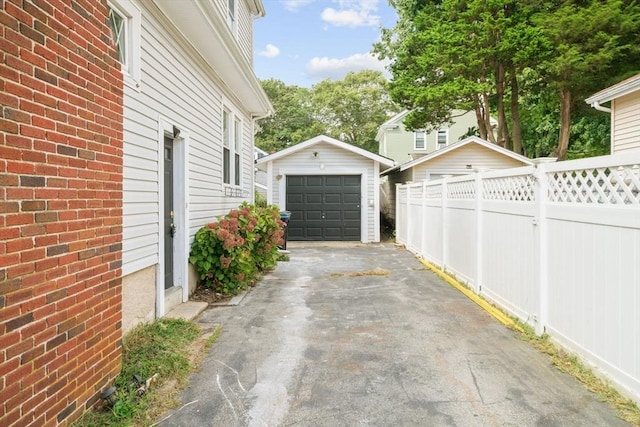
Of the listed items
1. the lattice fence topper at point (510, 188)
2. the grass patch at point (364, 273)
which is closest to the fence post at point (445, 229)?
the grass patch at point (364, 273)

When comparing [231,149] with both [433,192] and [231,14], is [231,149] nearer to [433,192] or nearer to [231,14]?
[231,14]

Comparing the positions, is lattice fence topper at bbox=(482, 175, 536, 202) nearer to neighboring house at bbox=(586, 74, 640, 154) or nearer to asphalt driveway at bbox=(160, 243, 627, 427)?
asphalt driveway at bbox=(160, 243, 627, 427)

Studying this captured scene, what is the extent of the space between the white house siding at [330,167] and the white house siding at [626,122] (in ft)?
21.8

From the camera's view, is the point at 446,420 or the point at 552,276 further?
the point at 552,276

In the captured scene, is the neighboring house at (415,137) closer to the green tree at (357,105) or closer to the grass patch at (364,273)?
the green tree at (357,105)

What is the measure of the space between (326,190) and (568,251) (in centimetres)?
1093

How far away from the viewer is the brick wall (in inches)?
79.2

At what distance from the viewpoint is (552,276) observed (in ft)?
12.8

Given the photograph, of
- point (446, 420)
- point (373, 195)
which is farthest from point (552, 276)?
point (373, 195)

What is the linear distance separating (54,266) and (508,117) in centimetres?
2410

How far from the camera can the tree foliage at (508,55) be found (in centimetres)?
1353

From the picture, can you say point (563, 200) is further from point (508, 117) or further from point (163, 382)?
point (508, 117)

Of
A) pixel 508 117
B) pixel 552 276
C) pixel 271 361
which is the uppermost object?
pixel 508 117

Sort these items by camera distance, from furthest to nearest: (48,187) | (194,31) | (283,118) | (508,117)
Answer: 1. (283,118)
2. (508,117)
3. (194,31)
4. (48,187)
